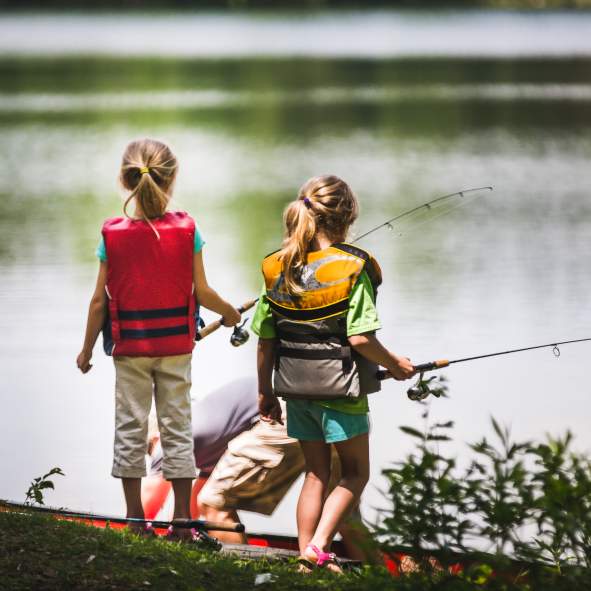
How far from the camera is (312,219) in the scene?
390 centimetres

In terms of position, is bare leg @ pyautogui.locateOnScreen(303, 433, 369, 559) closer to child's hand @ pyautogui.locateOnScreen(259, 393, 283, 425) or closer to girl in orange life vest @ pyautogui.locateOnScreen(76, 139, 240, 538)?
child's hand @ pyautogui.locateOnScreen(259, 393, 283, 425)

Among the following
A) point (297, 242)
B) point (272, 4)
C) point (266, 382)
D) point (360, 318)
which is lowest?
point (266, 382)

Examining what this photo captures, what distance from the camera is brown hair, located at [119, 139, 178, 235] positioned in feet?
13.6

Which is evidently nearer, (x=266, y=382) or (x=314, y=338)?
(x=314, y=338)

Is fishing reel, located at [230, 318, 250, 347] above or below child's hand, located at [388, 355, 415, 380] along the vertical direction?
above

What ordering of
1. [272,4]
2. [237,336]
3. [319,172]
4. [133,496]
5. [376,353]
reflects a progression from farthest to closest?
[272,4] → [319,172] → [237,336] → [133,496] → [376,353]

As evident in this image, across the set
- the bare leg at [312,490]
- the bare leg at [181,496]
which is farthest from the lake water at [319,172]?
the bare leg at [312,490]

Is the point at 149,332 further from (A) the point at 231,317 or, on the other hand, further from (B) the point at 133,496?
(B) the point at 133,496

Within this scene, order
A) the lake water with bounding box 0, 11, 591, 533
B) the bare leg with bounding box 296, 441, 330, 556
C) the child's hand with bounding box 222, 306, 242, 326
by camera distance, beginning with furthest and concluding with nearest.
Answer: the lake water with bounding box 0, 11, 591, 533 < the child's hand with bounding box 222, 306, 242, 326 < the bare leg with bounding box 296, 441, 330, 556

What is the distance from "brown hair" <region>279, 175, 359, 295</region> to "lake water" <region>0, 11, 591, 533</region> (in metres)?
1.59

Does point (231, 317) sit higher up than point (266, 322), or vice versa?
point (231, 317)

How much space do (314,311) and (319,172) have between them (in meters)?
12.3

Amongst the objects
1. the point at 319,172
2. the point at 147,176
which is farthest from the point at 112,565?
the point at 319,172

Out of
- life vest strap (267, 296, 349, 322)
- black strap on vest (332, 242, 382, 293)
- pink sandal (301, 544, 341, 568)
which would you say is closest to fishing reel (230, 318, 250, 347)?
life vest strap (267, 296, 349, 322)
